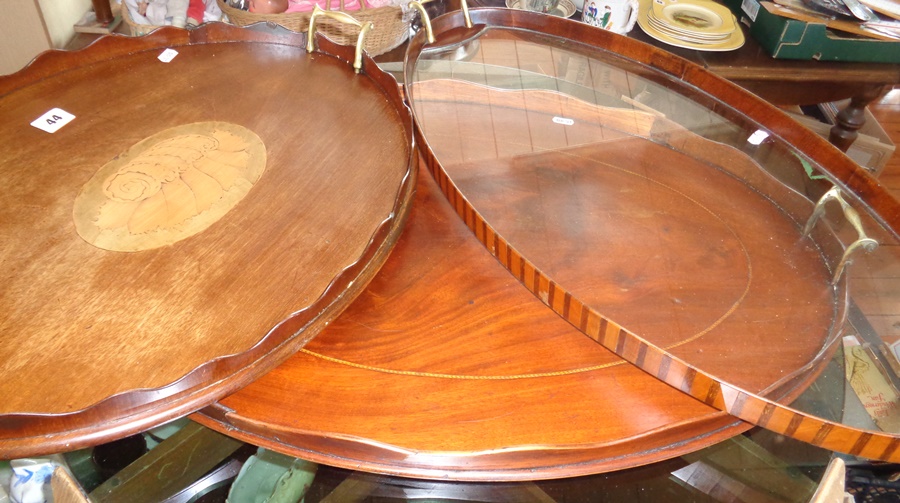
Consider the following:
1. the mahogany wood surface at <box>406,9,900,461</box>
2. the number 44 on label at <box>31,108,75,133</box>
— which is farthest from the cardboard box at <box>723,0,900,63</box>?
the number 44 on label at <box>31,108,75,133</box>

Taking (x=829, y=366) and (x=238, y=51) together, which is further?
(x=238, y=51)

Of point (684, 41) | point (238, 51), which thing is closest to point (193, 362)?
point (238, 51)

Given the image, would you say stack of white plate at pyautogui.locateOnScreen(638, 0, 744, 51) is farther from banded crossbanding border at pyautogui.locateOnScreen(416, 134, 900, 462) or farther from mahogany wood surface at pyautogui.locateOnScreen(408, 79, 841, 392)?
banded crossbanding border at pyautogui.locateOnScreen(416, 134, 900, 462)

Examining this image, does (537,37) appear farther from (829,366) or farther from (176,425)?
(176,425)

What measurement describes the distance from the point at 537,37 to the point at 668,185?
0.39 meters

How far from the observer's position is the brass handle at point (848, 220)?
95 cm

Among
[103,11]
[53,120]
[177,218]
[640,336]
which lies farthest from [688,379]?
[103,11]

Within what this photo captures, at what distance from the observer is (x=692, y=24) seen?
64.7 inches

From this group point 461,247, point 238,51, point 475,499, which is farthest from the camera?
point 238,51

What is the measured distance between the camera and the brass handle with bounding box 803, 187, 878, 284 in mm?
948

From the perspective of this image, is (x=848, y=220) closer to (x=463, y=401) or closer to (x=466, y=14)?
(x=463, y=401)

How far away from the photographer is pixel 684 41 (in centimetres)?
161

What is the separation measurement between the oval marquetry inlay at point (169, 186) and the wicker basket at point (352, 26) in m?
0.45

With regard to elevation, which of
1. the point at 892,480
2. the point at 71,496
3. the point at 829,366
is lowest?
the point at 892,480
